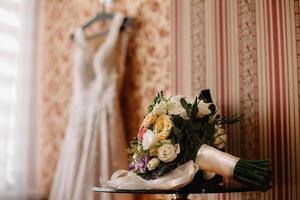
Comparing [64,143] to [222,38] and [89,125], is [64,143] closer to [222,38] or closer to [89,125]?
[89,125]

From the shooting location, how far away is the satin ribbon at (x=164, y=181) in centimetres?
138

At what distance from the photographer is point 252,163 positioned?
137 cm

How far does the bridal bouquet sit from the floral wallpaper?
667 mm

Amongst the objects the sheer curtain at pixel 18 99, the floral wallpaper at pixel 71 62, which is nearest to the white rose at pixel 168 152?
the floral wallpaper at pixel 71 62

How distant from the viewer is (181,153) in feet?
4.79

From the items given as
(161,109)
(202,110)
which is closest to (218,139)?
(202,110)

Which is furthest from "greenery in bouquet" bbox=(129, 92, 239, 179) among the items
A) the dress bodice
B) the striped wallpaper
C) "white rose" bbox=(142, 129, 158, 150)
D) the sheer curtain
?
the sheer curtain

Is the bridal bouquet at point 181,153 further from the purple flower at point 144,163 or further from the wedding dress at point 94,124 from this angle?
the wedding dress at point 94,124

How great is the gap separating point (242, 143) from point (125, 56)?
0.91 meters

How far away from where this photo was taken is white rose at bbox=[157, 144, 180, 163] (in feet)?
4.65

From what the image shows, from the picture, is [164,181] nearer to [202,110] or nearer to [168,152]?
[168,152]

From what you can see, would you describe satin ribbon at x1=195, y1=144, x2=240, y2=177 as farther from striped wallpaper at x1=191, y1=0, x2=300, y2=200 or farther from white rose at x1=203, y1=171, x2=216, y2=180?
striped wallpaper at x1=191, y1=0, x2=300, y2=200

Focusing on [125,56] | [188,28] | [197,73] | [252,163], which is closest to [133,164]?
[252,163]

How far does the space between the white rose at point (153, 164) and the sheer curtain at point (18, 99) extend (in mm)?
1320
